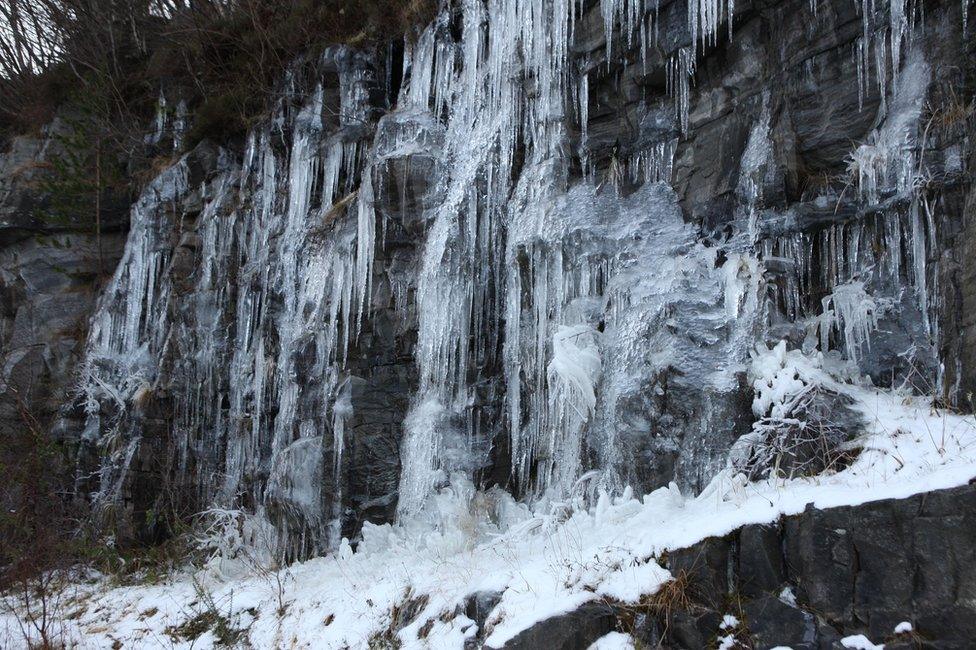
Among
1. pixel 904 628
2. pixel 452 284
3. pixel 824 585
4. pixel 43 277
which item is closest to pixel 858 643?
pixel 904 628

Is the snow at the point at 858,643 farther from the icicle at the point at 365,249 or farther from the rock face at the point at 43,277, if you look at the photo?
the rock face at the point at 43,277

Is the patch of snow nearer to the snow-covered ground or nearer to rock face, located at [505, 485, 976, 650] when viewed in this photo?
rock face, located at [505, 485, 976, 650]

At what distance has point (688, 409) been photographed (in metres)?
6.86

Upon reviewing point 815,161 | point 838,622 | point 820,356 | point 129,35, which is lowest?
point 838,622

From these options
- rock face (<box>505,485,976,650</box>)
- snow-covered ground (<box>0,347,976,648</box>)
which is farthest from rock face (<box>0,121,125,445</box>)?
rock face (<box>505,485,976,650</box>)


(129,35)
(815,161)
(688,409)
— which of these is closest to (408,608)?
(688,409)

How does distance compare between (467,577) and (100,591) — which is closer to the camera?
(467,577)

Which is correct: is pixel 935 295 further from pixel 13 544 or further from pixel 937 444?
pixel 13 544

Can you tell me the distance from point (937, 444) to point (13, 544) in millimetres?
10120

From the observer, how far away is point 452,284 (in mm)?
9242

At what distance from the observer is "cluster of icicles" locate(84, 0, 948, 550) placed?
305 inches

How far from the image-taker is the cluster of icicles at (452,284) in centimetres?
776

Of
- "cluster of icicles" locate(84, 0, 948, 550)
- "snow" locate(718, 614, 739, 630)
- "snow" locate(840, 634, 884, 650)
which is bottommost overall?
"snow" locate(718, 614, 739, 630)

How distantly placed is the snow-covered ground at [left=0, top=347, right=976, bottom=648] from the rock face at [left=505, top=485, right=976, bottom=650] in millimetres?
107
